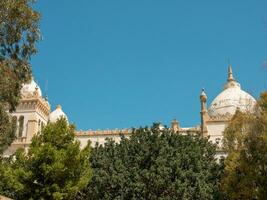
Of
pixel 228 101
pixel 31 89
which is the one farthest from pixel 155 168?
pixel 31 89

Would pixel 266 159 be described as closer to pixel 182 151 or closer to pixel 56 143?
pixel 182 151

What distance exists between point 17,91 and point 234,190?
37.8 feet

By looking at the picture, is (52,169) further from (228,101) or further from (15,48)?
(228,101)

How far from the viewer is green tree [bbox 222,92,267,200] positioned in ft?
69.7

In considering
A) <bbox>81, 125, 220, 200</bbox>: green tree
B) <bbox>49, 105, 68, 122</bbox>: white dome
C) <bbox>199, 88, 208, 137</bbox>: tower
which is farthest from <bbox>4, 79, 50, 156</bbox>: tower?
<bbox>81, 125, 220, 200</bbox>: green tree

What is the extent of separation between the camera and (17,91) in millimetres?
18859

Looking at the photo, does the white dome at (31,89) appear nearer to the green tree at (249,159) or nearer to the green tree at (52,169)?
the green tree at (52,169)

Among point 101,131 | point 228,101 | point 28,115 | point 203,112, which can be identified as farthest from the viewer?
point 28,115

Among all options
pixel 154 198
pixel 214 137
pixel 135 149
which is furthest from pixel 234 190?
pixel 214 137

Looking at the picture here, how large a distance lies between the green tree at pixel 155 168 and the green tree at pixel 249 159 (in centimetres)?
188

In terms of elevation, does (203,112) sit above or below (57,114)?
below

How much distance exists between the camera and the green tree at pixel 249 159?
21234 mm

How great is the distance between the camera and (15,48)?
18.6 m

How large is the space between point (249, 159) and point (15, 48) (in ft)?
39.8
